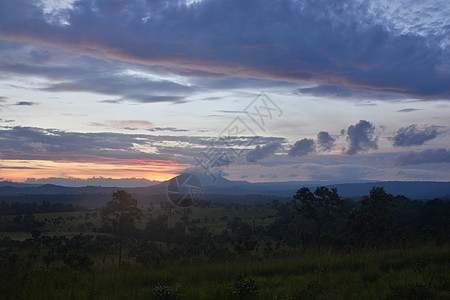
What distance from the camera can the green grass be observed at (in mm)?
7098

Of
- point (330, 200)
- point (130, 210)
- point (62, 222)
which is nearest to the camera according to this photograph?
point (330, 200)

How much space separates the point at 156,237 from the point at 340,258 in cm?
6341

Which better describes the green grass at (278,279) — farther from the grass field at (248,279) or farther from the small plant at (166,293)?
the small plant at (166,293)

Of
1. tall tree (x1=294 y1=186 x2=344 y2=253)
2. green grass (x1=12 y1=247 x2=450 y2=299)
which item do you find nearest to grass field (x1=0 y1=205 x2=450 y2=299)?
green grass (x1=12 y1=247 x2=450 y2=299)

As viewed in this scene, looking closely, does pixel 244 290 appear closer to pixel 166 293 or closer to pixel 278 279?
pixel 166 293

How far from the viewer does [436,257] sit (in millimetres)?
10836

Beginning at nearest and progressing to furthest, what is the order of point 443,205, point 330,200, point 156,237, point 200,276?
point 200,276 < point 330,200 < point 443,205 < point 156,237

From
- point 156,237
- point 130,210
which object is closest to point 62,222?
point 156,237

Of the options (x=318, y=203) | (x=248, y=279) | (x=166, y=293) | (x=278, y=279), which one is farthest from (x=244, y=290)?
(x=318, y=203)

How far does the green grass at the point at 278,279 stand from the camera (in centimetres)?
710

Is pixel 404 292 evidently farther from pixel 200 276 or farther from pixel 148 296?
pixel 148 296

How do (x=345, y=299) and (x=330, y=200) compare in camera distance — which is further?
(x=330, y=200)

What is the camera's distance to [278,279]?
28.8ft

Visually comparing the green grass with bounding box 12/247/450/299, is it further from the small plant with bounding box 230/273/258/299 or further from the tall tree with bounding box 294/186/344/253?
the tall tree with bounding box 294/186/344/253
